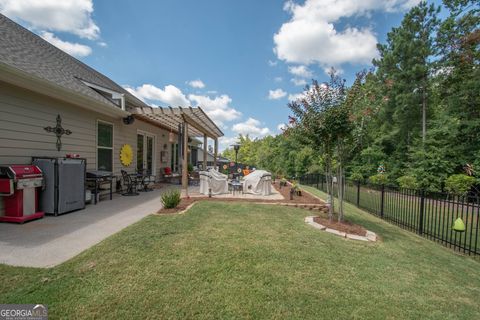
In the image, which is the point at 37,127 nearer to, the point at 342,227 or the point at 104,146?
the point at 104,146

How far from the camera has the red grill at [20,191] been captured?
3.87 metres

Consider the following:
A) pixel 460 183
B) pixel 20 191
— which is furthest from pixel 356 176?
pixel 20 191

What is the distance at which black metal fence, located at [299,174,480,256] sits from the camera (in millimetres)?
4652

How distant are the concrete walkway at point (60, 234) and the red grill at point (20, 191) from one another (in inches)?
6.8

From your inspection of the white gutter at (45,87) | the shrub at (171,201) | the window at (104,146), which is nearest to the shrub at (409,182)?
the shrub at (171,201)

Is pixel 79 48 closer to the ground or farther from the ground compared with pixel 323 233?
farther from the ground

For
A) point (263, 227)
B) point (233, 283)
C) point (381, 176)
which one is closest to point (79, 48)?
point (263, 227)

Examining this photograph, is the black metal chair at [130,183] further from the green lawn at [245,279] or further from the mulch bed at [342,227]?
the mulch bed at [342,227]

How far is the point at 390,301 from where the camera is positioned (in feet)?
7.42

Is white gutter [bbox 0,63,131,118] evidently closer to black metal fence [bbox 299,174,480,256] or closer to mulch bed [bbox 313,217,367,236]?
mulch bed [bbox 313,217,367,236]

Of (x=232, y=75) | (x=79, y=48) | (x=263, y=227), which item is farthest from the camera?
(x=232, y=75)

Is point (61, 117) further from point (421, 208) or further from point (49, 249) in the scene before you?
point (421, 208)

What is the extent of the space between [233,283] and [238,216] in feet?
8.37

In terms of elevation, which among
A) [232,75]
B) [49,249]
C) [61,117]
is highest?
[232,75]
